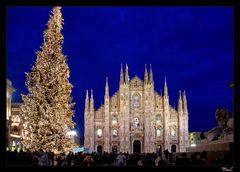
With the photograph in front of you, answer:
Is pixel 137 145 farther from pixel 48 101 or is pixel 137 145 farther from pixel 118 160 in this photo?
pixel 118 160

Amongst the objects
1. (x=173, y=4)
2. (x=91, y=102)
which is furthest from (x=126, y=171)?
(x=91, y=102)

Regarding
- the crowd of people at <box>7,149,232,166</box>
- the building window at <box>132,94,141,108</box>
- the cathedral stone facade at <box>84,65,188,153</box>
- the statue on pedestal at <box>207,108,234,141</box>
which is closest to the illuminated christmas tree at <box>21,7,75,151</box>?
the crowd of people at <box>7,149,232,166</box>

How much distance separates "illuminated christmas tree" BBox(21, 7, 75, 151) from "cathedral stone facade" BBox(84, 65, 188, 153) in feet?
147

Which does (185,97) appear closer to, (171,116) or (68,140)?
(171,116)

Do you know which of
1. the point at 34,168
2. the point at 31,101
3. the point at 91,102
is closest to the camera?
the point at 34,168

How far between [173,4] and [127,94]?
65.0 meters

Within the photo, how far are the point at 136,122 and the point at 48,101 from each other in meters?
48.0

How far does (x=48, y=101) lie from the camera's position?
23062 mm

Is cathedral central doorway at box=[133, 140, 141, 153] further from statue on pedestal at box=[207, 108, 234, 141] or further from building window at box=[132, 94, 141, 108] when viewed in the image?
statue on pedestal at box=[207, 108, 234, 141]

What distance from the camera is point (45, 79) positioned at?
23.2 meters

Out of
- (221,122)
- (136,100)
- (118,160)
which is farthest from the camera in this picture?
(136,100)

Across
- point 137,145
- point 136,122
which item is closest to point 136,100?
point 136,122

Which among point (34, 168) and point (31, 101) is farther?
point (31, 101)

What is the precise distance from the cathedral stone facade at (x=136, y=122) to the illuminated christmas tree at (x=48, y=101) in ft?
147
